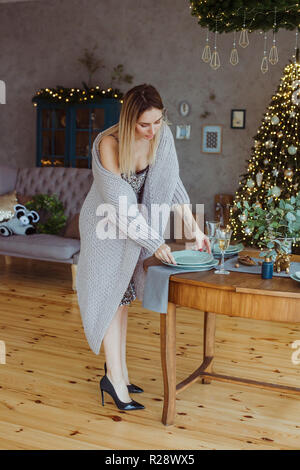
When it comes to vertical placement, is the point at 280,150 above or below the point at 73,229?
above

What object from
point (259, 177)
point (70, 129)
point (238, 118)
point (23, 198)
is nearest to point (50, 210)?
point (23, 198)

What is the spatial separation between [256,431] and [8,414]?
1135mm

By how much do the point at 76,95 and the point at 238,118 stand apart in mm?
2246

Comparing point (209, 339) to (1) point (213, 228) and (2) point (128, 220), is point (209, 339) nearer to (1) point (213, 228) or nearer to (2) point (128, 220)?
(1) point (213, 228)

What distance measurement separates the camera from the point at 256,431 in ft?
7.53

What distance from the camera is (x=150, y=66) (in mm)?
7258

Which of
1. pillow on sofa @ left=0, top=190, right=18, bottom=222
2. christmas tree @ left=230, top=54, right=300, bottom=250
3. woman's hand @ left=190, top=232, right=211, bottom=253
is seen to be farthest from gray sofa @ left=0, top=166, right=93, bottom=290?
woman's hand @ left=190, top=232, right=211, bottom=253

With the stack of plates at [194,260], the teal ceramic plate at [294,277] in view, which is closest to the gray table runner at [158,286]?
the stack of plates at [194,260]

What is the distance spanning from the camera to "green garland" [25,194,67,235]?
17.0 ft

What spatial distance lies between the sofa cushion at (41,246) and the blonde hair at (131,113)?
2456 mm

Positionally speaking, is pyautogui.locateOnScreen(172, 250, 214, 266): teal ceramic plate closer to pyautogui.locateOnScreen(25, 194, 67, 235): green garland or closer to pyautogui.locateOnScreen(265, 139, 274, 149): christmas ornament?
pyautogui.locateOnScreen(265, 139, 274, 149): christmas ornament

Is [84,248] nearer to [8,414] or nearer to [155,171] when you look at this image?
[155,171]

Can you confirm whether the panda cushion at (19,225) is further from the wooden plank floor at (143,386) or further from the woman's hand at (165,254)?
the woman's hand at (165,254)

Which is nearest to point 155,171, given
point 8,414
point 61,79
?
point 8,414
